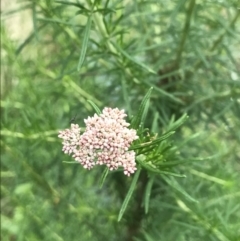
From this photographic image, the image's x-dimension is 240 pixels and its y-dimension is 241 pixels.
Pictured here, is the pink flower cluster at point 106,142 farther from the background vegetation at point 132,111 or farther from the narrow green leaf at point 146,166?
the background vegetation at point 132,111

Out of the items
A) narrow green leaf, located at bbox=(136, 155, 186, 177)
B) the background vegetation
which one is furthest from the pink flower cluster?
the background vegetation

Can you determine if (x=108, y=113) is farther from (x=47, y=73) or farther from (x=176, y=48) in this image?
(x=47, y=73)

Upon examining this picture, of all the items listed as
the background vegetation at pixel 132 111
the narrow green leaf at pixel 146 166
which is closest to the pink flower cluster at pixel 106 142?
A: the narrow green leaf at pixel 146 166

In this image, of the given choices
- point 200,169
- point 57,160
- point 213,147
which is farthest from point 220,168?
point 57,160

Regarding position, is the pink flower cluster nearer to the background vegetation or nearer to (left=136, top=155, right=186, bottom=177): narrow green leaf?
(left=136, top=155, right=186, bottom=177): narrow green leaf

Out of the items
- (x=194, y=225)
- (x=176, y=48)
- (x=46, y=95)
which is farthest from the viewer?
(x=46, y=95)

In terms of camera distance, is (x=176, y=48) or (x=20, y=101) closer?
(x=176, y=48)

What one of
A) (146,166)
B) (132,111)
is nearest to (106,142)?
(146,166)
